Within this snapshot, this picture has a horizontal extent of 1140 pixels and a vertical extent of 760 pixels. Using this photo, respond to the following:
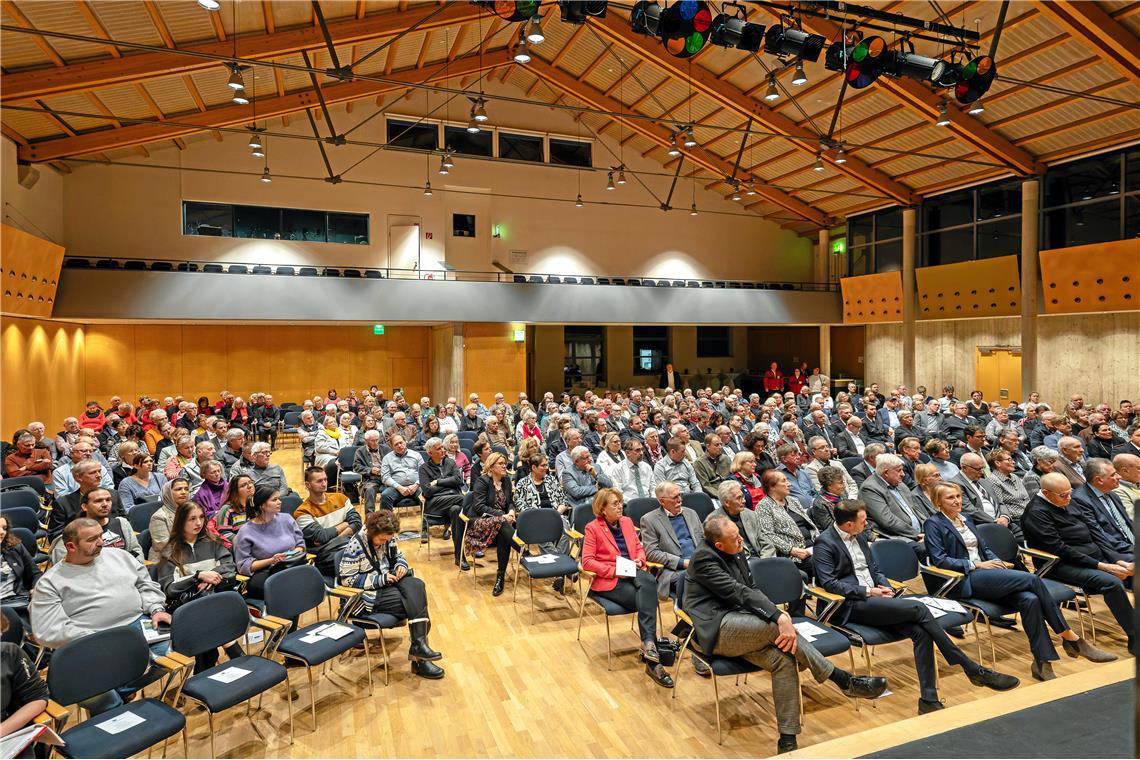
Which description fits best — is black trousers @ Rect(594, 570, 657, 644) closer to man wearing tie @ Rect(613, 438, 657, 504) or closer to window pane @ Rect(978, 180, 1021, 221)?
man wearing tie @ Rect(613, 438, 657, 504)

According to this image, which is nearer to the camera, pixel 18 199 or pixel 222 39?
pixel 222 39

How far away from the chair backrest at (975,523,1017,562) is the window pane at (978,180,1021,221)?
43.3 ft

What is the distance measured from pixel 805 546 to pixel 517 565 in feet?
8.36

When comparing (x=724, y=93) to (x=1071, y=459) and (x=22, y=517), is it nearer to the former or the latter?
(x=1071, y=459)

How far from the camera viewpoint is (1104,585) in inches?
169

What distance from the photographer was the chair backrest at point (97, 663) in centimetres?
282

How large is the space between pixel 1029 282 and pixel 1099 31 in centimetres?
607

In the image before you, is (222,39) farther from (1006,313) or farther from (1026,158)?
(1006,313)

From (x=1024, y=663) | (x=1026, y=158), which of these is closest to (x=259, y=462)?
(x=1024, y=663)

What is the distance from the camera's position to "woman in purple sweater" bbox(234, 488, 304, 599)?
4.22 m

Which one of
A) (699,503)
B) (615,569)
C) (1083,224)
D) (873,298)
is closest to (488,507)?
(615,569)

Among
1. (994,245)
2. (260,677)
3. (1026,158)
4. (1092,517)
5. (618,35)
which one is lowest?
(260,677)

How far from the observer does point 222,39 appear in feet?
33.3

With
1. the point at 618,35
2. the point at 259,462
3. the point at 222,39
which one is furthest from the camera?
the point at 618,35
